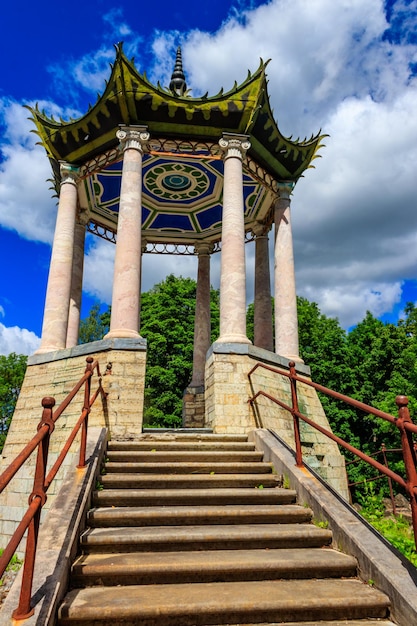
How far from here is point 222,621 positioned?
321 centimetres

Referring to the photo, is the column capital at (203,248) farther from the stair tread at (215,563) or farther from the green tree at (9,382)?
the green tree at (9,382)

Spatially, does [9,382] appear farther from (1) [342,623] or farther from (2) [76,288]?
(1) [342,623]

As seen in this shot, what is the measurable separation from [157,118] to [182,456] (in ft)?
29.5

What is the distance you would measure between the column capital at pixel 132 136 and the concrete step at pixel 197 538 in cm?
947

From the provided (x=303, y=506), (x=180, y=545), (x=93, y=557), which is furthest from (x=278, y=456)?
(x=93, y=557)

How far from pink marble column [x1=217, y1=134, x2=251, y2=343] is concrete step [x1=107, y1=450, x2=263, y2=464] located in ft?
11.6

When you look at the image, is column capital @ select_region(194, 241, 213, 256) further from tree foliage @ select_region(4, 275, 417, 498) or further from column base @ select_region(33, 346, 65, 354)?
tree foliage @ select_region(4, 275, 417, 498)

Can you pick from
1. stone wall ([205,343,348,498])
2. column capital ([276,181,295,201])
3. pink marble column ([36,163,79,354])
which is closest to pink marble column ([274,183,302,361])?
column capital ([276,181,295,201])

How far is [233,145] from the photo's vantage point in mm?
11617

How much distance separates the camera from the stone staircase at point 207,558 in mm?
3227

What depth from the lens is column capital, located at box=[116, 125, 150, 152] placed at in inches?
440

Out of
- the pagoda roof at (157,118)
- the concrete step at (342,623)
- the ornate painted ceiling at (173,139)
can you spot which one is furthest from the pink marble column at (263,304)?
the concrete step at (342,623)

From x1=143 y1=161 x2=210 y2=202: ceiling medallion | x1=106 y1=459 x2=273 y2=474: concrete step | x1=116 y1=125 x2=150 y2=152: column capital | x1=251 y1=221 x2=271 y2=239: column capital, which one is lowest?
x1=106 y1=459 x2=273 y2=474: concrete step

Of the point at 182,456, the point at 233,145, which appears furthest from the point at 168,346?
the point at 182,456
